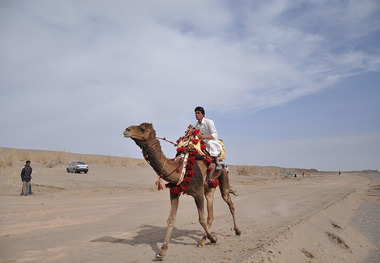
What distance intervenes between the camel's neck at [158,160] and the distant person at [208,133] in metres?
1.66

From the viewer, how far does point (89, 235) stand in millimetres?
9023

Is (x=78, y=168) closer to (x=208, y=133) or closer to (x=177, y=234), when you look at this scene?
(x=177, y=234)

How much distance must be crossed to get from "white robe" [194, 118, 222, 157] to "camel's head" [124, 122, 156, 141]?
87.9 inches

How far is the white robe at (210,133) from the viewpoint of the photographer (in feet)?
28.0

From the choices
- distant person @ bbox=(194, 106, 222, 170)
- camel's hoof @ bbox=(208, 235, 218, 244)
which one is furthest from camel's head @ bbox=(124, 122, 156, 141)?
camel's hoof @ bbox=(208, 235, 218, 244)

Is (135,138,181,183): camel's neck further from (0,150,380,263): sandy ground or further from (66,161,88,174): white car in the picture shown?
(66,161,88,174): white car

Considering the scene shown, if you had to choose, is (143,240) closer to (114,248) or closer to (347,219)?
(114,248)

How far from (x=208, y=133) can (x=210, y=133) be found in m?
0.07

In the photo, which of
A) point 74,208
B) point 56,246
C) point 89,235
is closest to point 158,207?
point 74,208

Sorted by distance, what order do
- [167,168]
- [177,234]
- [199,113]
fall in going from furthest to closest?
1. [177,234]
2. [199,113]
3. [167,168]

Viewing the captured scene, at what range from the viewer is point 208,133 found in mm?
8641

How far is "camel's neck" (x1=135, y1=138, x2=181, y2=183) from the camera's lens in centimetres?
653

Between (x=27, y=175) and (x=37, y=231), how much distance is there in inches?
397

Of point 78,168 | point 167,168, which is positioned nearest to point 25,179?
point 167,168
